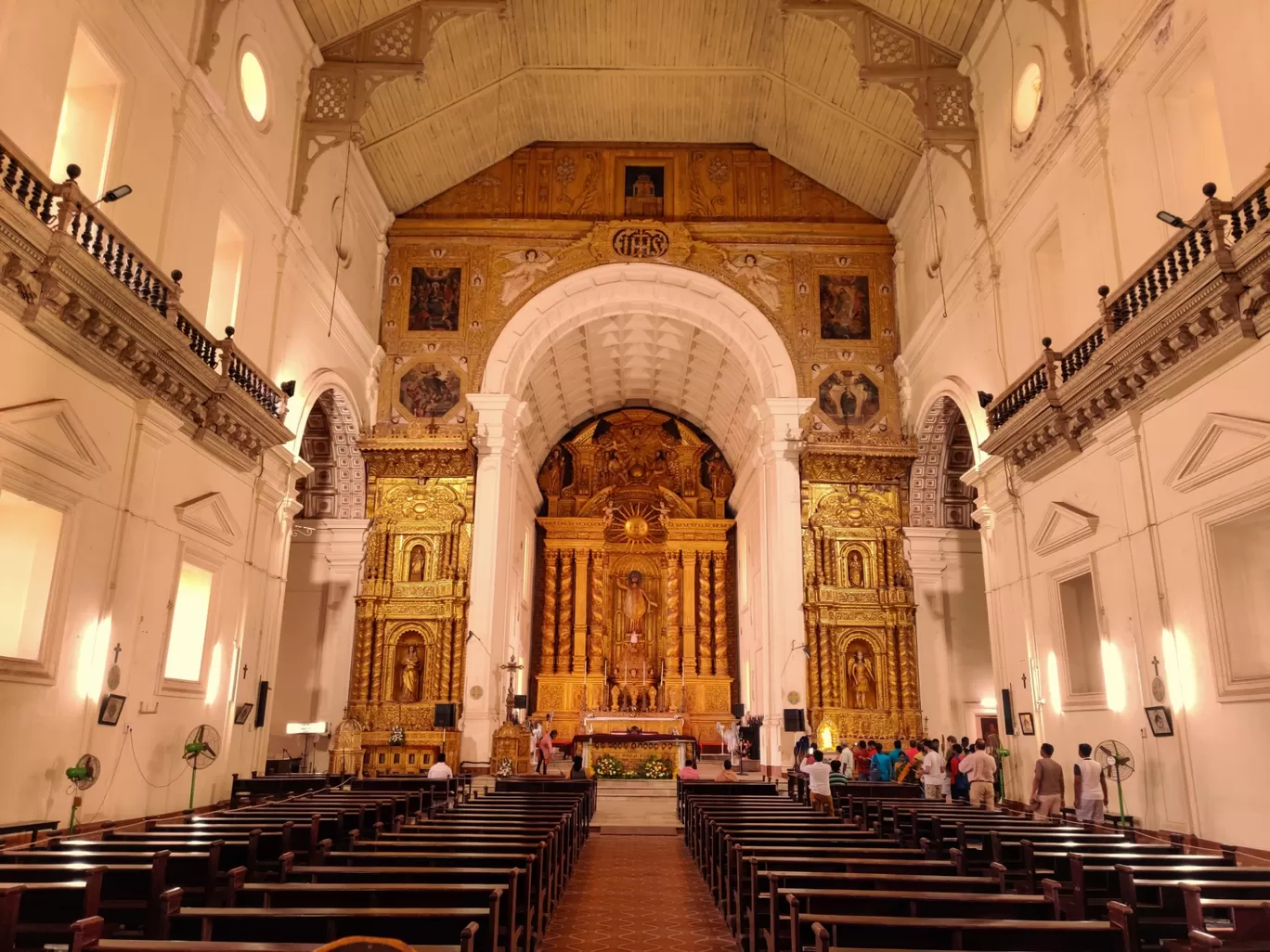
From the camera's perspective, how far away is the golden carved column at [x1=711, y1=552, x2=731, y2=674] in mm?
27953

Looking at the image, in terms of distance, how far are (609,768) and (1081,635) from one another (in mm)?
10222

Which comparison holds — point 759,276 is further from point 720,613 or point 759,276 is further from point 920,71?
point 720,613

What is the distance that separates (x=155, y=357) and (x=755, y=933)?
8561 millimetres

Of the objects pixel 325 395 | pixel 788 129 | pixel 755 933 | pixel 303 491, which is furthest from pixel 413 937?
pixel 788 129

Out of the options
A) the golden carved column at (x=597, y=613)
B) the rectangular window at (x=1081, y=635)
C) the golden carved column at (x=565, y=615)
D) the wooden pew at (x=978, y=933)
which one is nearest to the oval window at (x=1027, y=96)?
the rectangular window at (x=1081, y=635)

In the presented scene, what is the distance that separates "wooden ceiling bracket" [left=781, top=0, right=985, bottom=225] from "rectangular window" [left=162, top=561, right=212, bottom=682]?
494 inches

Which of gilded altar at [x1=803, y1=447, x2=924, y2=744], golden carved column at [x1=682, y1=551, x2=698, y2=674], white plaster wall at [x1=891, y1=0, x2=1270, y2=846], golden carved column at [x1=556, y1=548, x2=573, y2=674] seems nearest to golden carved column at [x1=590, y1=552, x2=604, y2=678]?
golden carved column at [x1=556, y1=548, x2=573, y2=674]

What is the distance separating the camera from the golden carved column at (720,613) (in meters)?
28.0

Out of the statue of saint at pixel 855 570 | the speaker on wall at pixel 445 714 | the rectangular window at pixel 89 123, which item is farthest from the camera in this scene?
the statue of saint at pixel 855 570

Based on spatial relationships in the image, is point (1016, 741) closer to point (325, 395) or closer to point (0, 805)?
point (0, 805)

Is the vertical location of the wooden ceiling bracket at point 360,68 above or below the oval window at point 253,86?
above

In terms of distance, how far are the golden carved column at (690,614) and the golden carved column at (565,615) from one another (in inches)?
138

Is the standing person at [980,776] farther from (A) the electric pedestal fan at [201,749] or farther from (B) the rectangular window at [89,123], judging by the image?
(B) the rectangular window at [89,123]

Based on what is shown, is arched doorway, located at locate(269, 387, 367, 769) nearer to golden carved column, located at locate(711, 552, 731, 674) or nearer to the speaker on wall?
the speaker on wall
